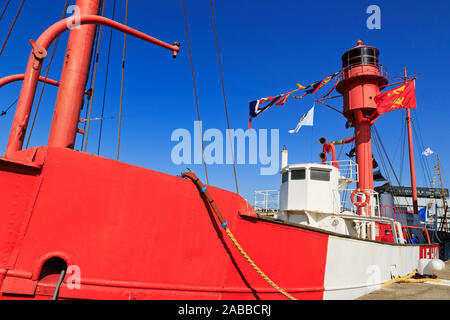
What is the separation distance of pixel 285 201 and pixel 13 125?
28.2 ft

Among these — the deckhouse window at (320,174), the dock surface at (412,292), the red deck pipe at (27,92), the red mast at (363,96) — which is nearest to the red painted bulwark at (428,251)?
the dock surface at (412,292)

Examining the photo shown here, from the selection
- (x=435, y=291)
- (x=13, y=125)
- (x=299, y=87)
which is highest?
(x=299, y=87)

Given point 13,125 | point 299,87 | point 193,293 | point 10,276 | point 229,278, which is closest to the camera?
point 10,276

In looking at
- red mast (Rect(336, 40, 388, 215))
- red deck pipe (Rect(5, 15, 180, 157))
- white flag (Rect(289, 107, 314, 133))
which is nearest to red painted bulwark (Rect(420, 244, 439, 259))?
red mast (Rect(336, 40, 388, 215))

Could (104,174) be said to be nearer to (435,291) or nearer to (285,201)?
(285,201)

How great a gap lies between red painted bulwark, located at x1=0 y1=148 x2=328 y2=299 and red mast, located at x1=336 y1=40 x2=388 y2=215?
33.0 ft

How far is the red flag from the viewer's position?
41.5 ft

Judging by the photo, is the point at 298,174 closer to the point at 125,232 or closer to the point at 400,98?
the point at 400,98

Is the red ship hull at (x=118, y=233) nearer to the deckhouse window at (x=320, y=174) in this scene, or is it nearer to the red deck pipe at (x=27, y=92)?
the red deck pipe at (x=27, y=92)

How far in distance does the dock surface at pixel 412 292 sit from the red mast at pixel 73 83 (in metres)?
8.35

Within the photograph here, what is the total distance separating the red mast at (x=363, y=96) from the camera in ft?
43.2

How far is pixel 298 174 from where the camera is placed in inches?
400

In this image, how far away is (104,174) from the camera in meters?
3.58
